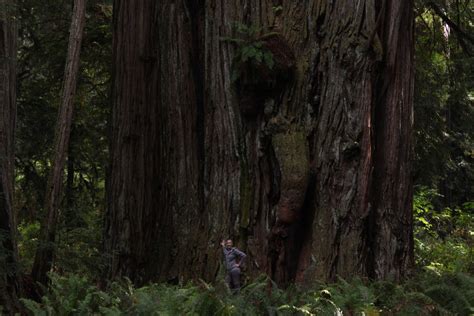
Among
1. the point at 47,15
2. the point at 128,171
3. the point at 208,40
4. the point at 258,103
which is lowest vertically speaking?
the point at 128,171

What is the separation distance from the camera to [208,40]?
1066 cm

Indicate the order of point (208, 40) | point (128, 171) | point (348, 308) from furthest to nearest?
point (128, 171), point (208, 40), point (348, 308)

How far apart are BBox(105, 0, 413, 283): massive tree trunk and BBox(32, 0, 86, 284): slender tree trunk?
1518 millimetres

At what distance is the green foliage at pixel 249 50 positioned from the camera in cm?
933

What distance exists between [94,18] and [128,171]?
5.12m

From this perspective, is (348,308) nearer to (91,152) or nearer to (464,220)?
(91,152)

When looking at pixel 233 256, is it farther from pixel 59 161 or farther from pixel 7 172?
pixel 7 172

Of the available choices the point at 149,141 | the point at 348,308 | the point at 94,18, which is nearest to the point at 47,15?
the point at 94,18

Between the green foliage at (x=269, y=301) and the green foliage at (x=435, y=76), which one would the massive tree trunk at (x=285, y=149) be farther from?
the green foliage at (x=435, y=76)

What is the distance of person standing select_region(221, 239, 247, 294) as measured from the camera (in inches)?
366

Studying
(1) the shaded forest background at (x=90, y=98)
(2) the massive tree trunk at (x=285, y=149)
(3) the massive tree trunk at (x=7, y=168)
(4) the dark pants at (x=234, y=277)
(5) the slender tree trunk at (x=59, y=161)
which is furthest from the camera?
(1) the shaded forest background at (x=90, y=98)

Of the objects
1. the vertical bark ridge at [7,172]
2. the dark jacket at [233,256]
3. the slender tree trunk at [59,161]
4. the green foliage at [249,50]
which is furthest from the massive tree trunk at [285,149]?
the vertical bark ridge at [7,172]

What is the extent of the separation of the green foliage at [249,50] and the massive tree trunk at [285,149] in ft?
0.17

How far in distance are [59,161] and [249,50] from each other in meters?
3.12
